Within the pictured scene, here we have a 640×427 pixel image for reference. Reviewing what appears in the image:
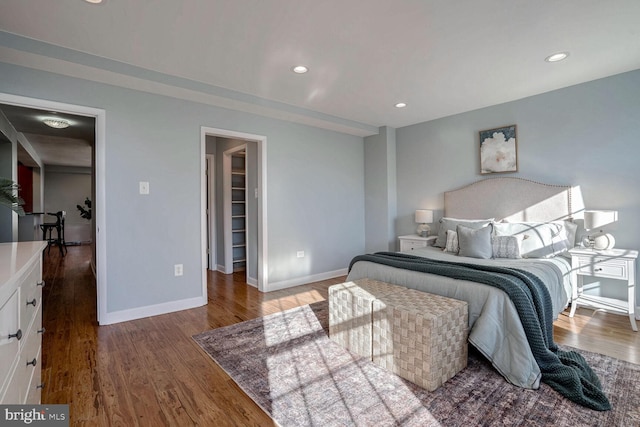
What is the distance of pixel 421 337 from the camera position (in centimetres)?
198

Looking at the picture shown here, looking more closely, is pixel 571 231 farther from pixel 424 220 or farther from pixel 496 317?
pixel 496 317

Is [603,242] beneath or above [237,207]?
beneath

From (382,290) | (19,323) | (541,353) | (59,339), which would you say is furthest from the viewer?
(59,339)

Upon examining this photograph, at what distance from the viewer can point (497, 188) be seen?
4102 mm

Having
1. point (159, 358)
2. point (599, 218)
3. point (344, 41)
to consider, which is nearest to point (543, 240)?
point (599, 218)

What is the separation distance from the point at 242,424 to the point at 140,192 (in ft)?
8.28

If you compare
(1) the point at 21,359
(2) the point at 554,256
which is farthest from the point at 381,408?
(2) the point at 554,256

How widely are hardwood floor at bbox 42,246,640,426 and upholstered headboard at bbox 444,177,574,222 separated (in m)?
1.12

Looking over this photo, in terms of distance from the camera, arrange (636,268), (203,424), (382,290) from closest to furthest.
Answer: (203,424), (382,290), (636,268)

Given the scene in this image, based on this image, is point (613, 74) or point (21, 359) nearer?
point (21, 359)

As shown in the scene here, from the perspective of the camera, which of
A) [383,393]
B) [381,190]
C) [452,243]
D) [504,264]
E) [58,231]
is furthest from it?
[58,231]

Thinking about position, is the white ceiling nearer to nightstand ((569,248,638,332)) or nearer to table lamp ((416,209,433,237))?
table lamp ((416,209,433,237))

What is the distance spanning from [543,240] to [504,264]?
2.46ft

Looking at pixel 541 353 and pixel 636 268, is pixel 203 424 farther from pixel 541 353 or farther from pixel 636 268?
pixel 636 268
